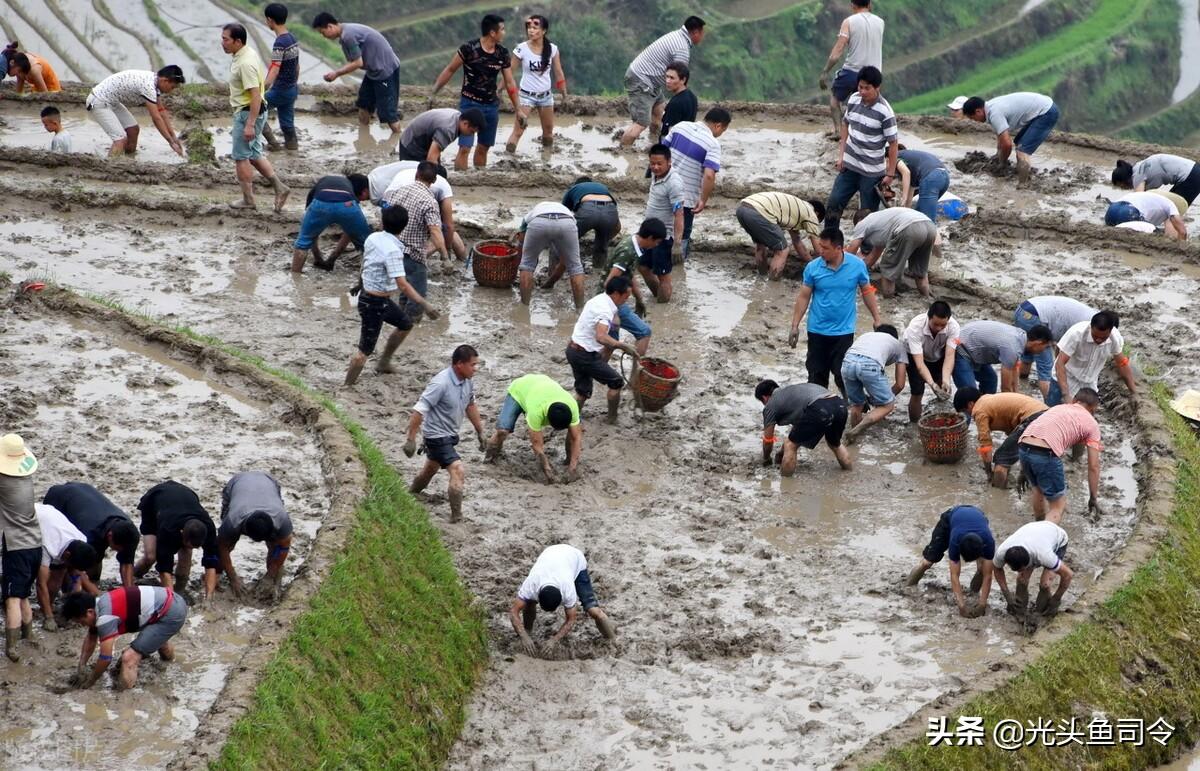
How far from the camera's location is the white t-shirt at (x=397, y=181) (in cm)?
1296

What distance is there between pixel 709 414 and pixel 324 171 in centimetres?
628

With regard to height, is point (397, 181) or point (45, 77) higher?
point (45, 77)

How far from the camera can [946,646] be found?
916cm

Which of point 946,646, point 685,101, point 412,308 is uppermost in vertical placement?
point 685,101

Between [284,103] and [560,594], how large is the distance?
9.39m

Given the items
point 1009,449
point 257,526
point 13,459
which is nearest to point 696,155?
point 1009,449

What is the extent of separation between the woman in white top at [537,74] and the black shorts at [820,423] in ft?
23.3

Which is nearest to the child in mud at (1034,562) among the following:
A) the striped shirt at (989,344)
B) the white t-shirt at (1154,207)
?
the striped shirt at (989,344)

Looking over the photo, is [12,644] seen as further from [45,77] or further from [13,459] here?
[45,77]

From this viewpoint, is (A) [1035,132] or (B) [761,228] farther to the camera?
(A) [1035,132]

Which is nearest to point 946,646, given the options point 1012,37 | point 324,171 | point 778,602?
point 778,602

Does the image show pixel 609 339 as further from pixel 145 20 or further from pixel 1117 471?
pixel 145 20

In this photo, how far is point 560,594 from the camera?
8734 millimetres

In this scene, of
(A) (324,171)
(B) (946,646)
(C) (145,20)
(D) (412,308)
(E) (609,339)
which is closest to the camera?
(B) (946,646)
